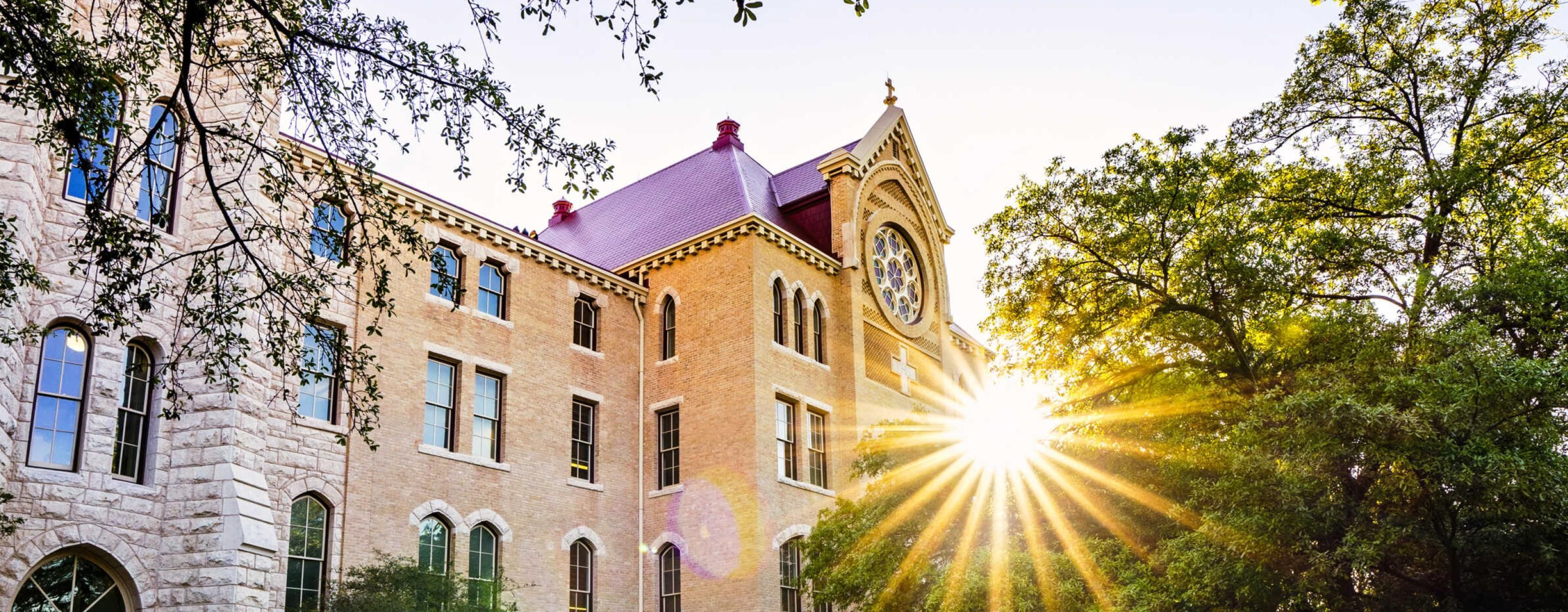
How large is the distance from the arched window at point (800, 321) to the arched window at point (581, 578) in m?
6.87

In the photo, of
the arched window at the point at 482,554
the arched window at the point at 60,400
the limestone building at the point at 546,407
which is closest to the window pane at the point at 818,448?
the limestone building at the point at 546,407

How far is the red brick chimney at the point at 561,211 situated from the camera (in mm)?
34750

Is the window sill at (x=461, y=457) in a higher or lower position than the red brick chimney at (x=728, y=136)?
lower

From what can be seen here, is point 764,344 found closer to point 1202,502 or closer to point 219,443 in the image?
point 1202,502

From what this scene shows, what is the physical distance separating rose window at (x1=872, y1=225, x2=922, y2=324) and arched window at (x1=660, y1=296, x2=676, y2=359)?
18.7 ft

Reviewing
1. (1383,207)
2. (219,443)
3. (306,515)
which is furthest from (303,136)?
(1383,207)

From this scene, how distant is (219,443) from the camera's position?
15.3 m

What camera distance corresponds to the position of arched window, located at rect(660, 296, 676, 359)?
87.8ft

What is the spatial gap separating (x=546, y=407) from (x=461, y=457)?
2.60 metres

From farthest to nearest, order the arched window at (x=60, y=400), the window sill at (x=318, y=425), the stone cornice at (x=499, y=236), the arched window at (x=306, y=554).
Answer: the stone cornice at (x=499, y=236)
the window sill at (x=318, y=425)
the arched window at (x=306, y=554)
the arched window at (x=60, y=400)

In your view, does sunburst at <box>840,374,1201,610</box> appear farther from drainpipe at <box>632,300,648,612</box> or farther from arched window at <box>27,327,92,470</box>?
arched window at <box>27,327,92,470</box>

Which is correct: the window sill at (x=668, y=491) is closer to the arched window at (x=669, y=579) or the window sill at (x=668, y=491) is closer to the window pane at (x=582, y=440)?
the arched window at (x=669, y=579)

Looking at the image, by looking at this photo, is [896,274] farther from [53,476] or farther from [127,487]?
[53,476]

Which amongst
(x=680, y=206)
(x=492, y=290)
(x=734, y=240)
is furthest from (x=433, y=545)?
(x=680, y=206)
